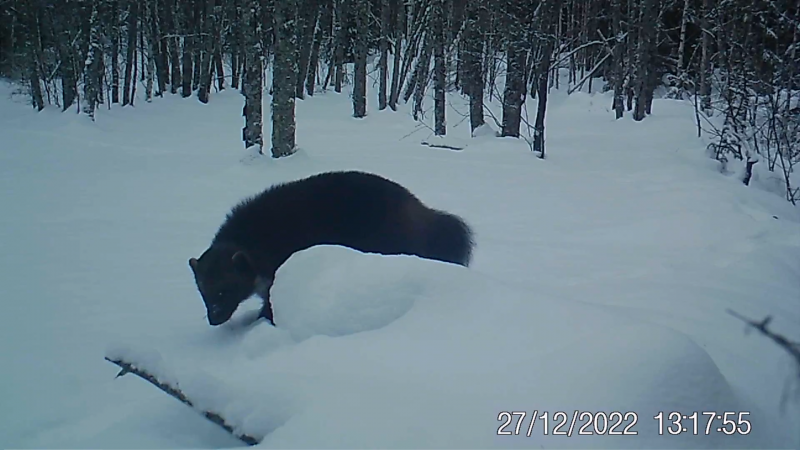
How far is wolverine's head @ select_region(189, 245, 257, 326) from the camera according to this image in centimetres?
423

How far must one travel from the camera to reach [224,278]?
4352mm

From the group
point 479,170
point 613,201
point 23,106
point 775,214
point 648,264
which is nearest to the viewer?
point 648,264

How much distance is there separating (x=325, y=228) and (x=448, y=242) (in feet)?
2.95

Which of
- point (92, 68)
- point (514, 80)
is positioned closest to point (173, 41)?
point (92, 68)

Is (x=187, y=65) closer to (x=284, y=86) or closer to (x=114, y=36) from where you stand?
(x=114, y=36)

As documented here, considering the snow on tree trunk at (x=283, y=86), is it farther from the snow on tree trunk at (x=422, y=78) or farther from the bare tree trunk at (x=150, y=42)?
the bare tree trunk at (x=150, y=42)

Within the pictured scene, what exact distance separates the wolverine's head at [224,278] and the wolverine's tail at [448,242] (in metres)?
1.27

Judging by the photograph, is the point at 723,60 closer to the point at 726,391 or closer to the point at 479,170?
the point at 479,170

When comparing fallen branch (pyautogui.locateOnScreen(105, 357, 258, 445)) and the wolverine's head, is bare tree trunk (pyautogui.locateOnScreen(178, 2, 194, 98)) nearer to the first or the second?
the wolverine's head

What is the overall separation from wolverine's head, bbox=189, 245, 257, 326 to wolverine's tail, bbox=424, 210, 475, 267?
1275 mm

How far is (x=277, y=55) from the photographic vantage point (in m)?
10.7

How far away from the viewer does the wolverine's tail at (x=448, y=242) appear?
15.9 ft

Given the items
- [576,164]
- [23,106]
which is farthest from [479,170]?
[23,106]

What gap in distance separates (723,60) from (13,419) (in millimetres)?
12602
